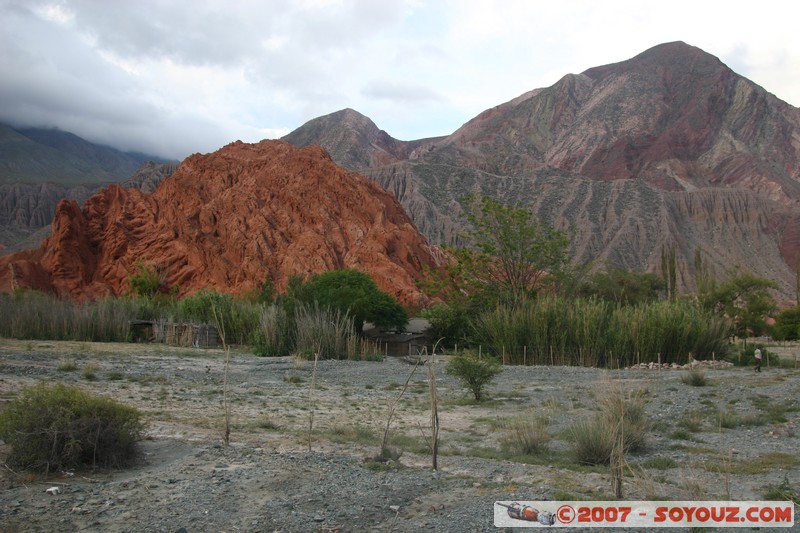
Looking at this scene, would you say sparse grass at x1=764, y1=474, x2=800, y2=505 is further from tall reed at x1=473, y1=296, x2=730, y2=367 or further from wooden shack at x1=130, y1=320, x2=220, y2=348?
wooden shack at x1=130, y1=320, x2=220, y2=348

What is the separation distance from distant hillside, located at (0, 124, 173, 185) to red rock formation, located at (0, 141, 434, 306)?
6452cm

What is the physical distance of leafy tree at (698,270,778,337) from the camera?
42.8 meters

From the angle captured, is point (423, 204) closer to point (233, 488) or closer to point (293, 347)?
point (293, 347)

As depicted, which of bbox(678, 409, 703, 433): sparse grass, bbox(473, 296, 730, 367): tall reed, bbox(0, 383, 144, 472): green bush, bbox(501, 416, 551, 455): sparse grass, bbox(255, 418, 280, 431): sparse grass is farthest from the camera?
bbox(473, 296, 730, 367): tall reed

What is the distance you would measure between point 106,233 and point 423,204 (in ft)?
122

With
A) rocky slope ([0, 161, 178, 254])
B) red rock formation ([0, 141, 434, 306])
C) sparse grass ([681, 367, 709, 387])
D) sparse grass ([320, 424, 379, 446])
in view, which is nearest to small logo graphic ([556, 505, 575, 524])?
sparse grass ([320, 424, 379, 446])

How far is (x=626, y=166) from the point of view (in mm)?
111625

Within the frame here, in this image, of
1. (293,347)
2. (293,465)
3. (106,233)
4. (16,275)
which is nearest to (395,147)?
(106,233)

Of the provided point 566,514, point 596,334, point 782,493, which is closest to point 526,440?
point 566,514

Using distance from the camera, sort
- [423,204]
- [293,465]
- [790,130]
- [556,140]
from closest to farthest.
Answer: [293,465]
[423,204]
[790,130]
[556,140]

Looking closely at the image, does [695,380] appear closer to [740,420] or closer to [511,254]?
[740,420]

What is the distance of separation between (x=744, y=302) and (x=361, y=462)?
48155mm

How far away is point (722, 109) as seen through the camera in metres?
120

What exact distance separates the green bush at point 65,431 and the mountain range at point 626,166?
40.3 meters
